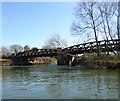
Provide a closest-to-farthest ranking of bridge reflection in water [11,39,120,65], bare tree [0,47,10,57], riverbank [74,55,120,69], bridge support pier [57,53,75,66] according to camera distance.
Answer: riverbank [74,55,120,69]
bridge reflection in water [11,39,120,65]
bridge support pier [57,53,75,66]
bare tree [0,47,10,57]

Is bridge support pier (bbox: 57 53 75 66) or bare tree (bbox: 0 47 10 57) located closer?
bridge support pier (bbox: 57 53 75 66)

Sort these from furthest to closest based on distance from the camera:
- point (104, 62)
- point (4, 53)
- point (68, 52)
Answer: point (4, 53)
point (68, 52)
point (104, 62)

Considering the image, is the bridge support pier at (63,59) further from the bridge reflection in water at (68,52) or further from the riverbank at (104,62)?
the riverbank at (104,62)

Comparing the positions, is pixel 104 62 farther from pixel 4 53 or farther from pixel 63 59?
pixel 4 53

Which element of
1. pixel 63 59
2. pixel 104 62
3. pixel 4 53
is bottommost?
pixel 104 62

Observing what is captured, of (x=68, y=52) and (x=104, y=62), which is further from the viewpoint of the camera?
(x=68, y=52)

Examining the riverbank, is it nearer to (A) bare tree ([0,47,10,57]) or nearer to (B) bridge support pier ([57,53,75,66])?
(B) bridge support pier ([57,53,75,66])

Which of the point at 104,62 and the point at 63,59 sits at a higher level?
the point at 63,59

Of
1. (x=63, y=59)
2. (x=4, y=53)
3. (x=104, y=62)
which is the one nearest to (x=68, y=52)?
(x=63, y=59)

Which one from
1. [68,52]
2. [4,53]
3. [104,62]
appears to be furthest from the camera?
[4,53]

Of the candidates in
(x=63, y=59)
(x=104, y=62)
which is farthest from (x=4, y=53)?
(x=104, y=62)

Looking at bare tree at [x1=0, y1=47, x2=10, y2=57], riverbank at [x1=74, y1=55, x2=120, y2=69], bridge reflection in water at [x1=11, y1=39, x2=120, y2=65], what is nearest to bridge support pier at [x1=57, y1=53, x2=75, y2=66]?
bridge reflection in water at [x1=11, y1=39, x2=120, y2=65]

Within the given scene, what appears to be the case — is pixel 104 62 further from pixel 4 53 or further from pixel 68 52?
pixel 4 53

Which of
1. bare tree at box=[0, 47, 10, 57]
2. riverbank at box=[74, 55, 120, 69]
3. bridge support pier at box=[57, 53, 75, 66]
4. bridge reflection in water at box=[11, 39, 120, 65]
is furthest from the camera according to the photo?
bare tree at box=[0, 47, 10, 57]
